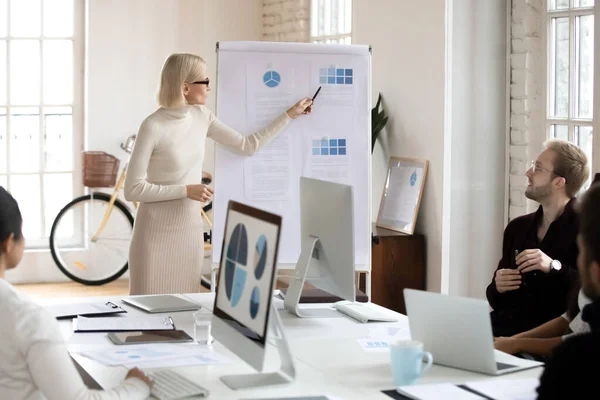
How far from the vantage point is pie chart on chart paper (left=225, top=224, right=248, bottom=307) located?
2.25 m

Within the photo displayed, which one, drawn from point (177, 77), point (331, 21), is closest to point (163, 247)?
point (177, 77)

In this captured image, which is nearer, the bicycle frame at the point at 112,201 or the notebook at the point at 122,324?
the notebook at the point at 122,324

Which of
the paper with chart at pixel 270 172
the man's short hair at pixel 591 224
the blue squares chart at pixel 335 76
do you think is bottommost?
the man's short hair at pixel 591 224

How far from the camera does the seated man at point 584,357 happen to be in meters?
1.61

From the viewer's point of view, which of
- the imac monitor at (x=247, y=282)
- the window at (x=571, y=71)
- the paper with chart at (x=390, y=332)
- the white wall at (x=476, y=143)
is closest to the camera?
the imac monitor at (x=247, y=282)

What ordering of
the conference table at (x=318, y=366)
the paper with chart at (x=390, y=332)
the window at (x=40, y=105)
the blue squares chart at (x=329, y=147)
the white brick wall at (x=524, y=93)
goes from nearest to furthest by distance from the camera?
the conference table at (x=318, y=366) < the paper with chart at (x=390, y=332) < the blue squares chart at (x=329, y=147) < the white brick wall at (x=524, y=93) < the window at (x=40, y=105)

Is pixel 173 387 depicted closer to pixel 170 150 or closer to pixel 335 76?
pixel 170 150

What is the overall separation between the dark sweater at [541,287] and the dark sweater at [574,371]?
5.25 feet

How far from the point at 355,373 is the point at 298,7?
4.58 m

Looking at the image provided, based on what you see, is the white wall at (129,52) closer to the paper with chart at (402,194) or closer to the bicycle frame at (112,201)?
the bicycle frame at (112,201)

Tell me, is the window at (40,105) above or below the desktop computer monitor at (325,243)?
above

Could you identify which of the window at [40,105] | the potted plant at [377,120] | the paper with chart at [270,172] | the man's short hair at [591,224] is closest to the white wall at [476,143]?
the potted plant at [377,120]

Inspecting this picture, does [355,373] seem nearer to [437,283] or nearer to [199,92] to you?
[199,92]

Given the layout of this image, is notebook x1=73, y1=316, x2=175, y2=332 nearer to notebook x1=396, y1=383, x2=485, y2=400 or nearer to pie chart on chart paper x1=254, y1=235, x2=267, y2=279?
pie chart on chart paper x1=254, y1=235, x2=267, y2=279
